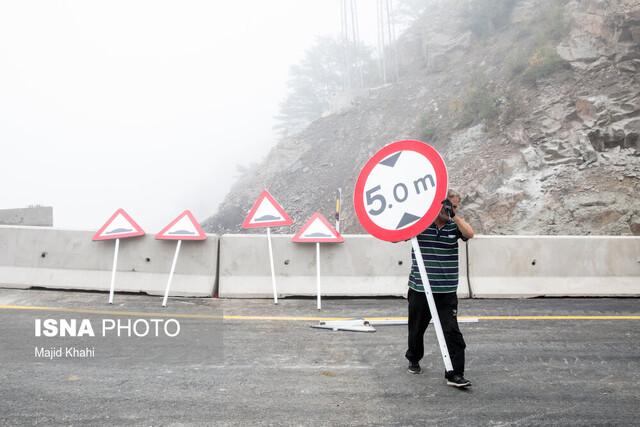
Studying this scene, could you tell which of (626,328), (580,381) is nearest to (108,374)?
(580,381)

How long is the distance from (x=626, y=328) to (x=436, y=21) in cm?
3784

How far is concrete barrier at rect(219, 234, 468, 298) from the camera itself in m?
8.67

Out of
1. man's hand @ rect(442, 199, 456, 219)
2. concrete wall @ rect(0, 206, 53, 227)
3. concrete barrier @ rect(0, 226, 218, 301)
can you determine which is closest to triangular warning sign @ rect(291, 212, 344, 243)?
concrete barrier @ rect(0, 226, 218, 301)

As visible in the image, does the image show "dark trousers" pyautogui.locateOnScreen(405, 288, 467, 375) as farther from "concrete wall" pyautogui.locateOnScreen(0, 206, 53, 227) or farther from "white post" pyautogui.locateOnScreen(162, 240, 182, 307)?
"concrete wall" pyautogui.locateOnScreen(0, 206, 53, 227)

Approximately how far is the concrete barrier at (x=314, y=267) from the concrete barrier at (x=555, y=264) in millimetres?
425

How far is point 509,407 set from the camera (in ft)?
13.4

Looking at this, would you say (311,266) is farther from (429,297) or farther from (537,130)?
(537,130)

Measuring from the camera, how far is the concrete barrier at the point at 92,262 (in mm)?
8750

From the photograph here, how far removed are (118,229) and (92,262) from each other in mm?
735

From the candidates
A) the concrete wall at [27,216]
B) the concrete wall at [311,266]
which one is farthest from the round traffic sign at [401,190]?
the concrete wall at [27,216]

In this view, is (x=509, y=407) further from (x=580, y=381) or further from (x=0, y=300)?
(x=0, y=300)

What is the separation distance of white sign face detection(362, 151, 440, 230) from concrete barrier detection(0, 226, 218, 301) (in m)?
4.61

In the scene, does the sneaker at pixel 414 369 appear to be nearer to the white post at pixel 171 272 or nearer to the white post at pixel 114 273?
the white post at pixel 171 272

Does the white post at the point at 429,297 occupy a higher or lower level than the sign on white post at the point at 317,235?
lower
